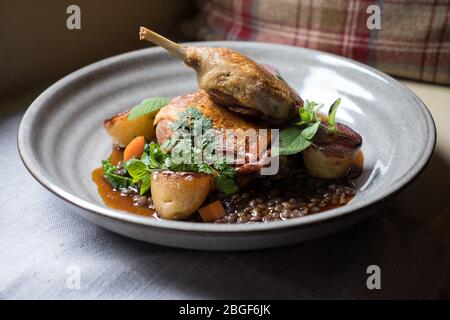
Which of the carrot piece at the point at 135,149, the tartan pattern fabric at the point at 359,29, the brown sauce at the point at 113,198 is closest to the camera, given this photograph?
the brown sauce at the point at 113,198

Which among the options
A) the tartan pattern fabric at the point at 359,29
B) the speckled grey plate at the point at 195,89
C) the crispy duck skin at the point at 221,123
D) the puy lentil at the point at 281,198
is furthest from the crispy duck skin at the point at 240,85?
the tartan pattern fabric at the point at 359,29

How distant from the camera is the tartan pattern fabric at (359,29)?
1891 millimetres

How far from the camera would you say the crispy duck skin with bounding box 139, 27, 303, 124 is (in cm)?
138

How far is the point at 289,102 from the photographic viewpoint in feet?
4.64

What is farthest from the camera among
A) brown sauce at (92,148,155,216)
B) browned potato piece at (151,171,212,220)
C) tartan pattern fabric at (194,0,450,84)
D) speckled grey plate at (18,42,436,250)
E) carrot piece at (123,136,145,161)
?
tartan pattern fabric at (194,0,450,84)

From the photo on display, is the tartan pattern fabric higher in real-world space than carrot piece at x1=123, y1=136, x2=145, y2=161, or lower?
higher

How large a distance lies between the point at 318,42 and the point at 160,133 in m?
0.88

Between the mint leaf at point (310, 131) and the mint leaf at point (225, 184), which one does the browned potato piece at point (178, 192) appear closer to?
the mint leaf at point (225, 184)

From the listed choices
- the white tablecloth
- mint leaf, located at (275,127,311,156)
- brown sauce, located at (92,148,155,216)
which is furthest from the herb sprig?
brown sauce, located at (92,148,155,216)

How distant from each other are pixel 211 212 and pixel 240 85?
1.01ft

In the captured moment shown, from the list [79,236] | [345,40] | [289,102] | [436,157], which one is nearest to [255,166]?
[289,102]

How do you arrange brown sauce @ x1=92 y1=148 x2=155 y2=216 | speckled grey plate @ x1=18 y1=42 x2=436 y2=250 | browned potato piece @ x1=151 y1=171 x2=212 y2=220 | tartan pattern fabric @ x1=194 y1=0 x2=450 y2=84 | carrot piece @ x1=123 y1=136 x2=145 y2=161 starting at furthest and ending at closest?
tartan pattern fabric @ x1=194 y1=0 x2=450 y2=84, carrot piece @ x1=123 y1=136 x2=145 y2=161, brown sauce @ x1=92 y1=148 x2=155 y2=216, browned potato piece @ x1=151 y1=171 x2=212 y2=220, speckled grey plate @ x1=18 y1=42 x2=436 y2=250

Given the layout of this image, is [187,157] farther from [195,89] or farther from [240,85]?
[195,89]

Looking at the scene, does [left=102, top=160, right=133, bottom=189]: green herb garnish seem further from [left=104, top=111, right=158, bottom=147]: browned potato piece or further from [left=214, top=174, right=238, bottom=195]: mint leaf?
[left=214, top=174, right=238, bottom=195]: mint leaf
